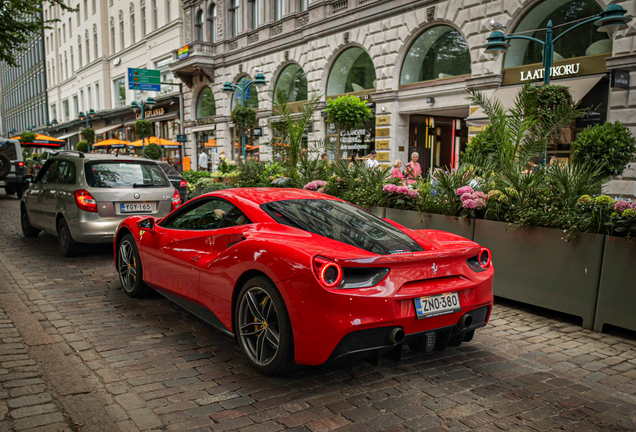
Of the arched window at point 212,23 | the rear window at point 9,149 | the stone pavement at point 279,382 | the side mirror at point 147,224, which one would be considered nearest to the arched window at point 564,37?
the stone pavement at point 279,382

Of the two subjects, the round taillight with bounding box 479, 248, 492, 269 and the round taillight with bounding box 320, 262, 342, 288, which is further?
the round taillight with bounding box 479, 248, 492, 269

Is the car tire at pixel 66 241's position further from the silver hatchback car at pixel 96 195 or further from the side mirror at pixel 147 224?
the side mirror at pixel 147 224

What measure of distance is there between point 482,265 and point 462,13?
15.4 meters

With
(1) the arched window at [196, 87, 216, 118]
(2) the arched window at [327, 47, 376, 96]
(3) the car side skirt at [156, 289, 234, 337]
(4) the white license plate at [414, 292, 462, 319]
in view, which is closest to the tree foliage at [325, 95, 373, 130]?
(2) the arched window at [327, 47, 376, 96]

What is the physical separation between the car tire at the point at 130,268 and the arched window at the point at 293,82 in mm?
20119

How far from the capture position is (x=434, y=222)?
21.7ft

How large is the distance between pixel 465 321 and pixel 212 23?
3290cm

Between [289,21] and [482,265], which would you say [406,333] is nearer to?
[482,265]

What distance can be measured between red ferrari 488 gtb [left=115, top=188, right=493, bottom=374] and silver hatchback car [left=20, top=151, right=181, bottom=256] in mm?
3485

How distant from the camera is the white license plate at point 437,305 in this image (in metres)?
3.32

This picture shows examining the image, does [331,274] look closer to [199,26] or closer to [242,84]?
[242,84]

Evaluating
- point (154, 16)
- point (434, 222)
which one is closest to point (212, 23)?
point (154, 16)

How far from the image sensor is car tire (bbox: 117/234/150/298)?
5.52 meters

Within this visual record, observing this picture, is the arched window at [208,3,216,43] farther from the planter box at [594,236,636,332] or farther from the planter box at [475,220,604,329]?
the planter box at [594,236,636,332]
